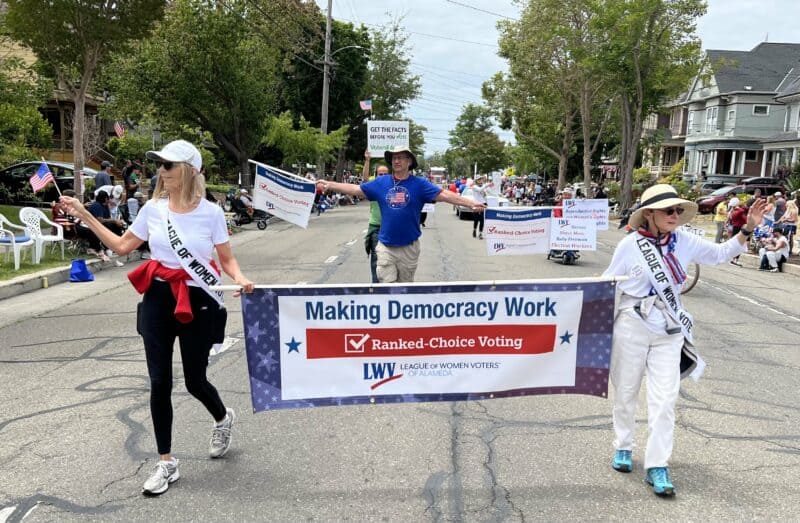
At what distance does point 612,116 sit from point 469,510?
51206 mm

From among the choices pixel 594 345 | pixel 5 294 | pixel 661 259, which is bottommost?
pixel 5 294

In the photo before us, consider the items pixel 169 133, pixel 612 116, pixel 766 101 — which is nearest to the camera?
pixel 169 133

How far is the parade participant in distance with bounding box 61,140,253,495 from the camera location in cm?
379

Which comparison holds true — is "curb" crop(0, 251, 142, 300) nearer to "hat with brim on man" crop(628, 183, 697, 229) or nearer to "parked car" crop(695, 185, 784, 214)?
"hat with brim on man" crop(628, 183, 697, 229)

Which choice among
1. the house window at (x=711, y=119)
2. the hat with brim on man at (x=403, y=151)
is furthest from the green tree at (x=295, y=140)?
the house window at (x=711, y=119)

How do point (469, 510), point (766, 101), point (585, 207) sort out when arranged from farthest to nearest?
point (766, 101) < point (585, 207) < point (469, 510)

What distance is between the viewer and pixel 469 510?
146 inches

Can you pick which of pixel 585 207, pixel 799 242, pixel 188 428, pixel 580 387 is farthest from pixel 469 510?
pixel 799 242

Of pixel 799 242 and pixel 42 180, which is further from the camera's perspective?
pixel 799 242

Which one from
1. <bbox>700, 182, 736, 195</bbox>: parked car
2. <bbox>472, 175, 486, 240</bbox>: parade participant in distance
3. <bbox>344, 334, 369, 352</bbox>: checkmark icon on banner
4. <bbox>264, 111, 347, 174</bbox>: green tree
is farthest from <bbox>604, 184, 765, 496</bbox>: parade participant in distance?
<bbox>700, 182, 736, 195</bbox>: parked car

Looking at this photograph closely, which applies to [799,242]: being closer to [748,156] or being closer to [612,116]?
[612,116]

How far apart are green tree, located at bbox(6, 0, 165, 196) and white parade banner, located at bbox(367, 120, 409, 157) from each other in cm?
855

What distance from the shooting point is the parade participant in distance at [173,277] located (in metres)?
3.79

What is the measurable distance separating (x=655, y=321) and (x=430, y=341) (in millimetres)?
1319
